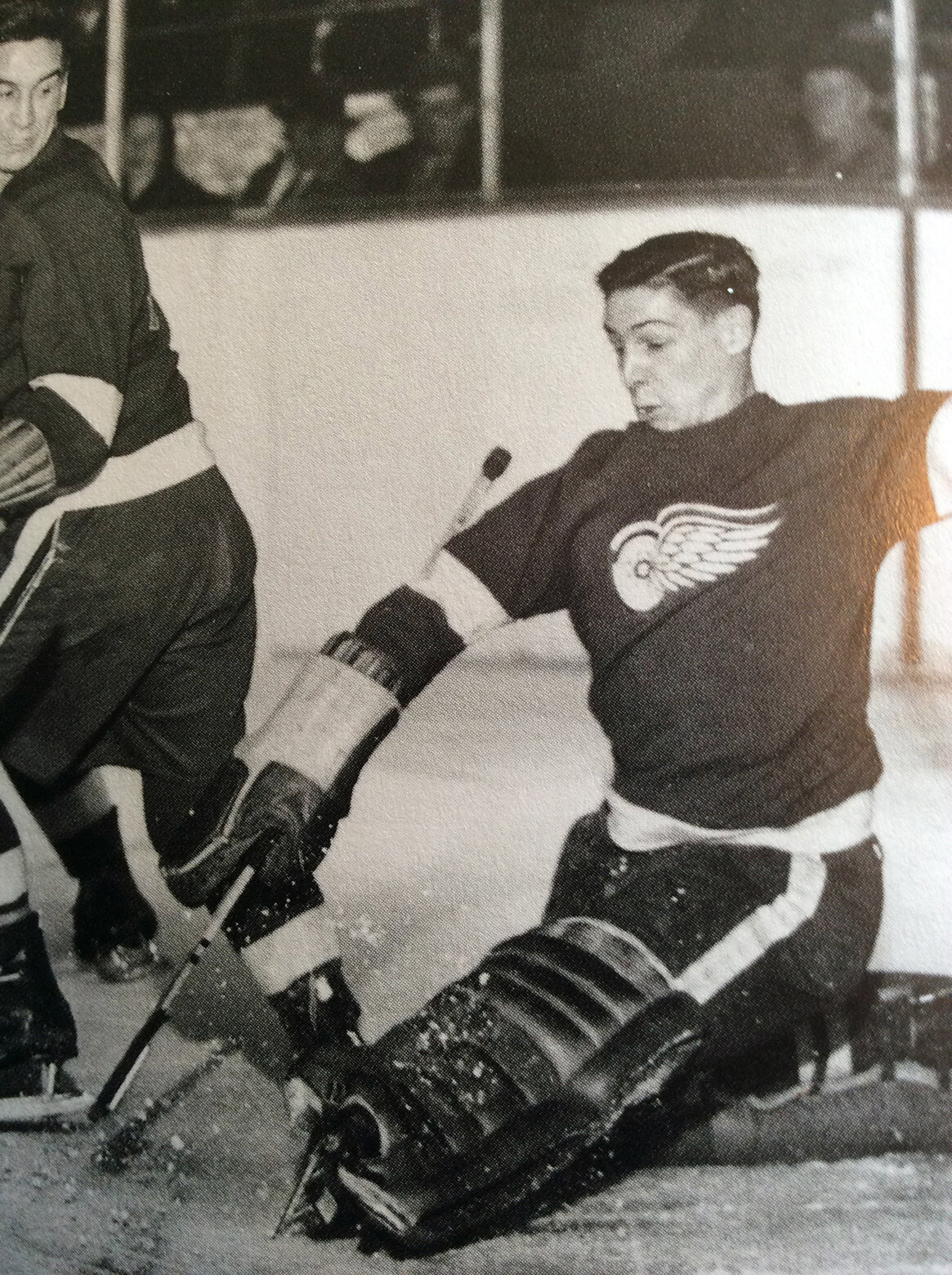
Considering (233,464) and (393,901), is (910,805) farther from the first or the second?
(233,464)

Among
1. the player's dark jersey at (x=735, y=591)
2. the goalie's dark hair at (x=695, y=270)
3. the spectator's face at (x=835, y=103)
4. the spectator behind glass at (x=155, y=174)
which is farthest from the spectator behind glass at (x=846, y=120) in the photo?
the spectator behind glass at (x=155, y=174)

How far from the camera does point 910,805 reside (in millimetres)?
1802

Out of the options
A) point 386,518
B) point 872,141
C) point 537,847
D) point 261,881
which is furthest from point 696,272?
point 261,881

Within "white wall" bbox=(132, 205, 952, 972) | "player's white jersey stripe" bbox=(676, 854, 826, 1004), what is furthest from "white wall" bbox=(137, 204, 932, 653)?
"player's white jersey stripe" bbox=(676, 854, 826, 1004)

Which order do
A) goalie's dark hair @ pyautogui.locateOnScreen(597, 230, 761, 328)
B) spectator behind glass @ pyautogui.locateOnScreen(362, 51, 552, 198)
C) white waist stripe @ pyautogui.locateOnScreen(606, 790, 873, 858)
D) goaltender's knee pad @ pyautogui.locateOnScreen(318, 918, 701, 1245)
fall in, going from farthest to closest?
spectator behind glass @ pyautogui.locateOnScreen(362, 51, 552, 198), goalie's dark hair @ pyautogui.locateOnScreen(597, 230, 761, 328), white waist stripe @ pyautogui.locateOnScreen(606, 790, 873, 858), goaltender's knee pad @ pyautogui.locateOnScreen(318, 918, 701, 1245)

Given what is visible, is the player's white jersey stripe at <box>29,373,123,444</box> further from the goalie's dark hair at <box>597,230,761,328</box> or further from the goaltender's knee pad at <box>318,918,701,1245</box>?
the goaltender's knee pad at <box>318,918,701,1245</box>

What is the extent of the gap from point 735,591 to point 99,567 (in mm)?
1029

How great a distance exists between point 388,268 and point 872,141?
2.67 feet

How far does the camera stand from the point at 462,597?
1.89m

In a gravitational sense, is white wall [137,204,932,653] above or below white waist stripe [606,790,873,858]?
above

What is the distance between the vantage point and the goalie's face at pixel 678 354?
6.12 feet

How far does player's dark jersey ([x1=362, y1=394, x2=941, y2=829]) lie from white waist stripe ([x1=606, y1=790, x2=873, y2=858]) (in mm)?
→ 14

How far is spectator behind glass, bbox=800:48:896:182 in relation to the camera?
1.89 metres

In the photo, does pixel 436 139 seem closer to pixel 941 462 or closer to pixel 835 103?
pixel 835 103
